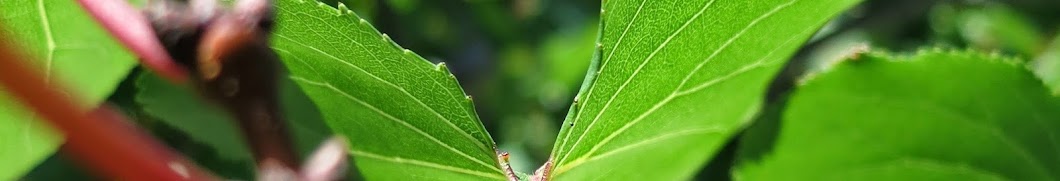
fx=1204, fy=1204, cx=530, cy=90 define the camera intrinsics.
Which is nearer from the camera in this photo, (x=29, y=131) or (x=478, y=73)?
(x=29, y=131)

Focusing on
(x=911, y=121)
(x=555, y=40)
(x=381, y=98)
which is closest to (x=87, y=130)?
(x=381, y=98)

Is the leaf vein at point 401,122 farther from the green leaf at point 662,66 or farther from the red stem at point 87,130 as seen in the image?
the red stem at point 87,130

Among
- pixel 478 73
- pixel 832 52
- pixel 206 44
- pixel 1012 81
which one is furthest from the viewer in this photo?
pixel 478 73

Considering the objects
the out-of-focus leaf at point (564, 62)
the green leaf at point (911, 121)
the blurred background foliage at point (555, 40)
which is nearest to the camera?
the green leaf at point (911, 121)

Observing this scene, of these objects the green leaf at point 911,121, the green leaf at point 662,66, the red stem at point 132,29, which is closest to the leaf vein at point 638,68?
the green leaf at point 662,66

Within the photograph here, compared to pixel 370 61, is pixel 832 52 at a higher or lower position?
higher

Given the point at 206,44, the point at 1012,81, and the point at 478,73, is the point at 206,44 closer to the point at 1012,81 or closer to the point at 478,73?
the point at 1012,81

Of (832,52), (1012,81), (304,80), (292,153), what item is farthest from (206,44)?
(832,52)
